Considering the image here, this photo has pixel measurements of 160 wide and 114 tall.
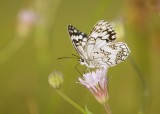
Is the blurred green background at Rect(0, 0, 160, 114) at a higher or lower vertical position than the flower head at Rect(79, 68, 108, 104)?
higher

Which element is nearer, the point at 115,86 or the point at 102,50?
the point at 102,50

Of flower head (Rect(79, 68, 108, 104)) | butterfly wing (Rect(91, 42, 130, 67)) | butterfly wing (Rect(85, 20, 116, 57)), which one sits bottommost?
flower head (Rect(79, 68, 108, 104))

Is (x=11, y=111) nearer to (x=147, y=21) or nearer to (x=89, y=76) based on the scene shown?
(x=147, y=21)

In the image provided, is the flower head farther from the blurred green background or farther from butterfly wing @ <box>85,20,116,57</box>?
the blurred green background

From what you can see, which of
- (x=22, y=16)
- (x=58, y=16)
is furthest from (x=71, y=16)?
(x=22, y=16)

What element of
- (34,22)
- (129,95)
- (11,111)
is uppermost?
(34,22)

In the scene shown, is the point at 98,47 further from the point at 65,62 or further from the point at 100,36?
the point at 65,62

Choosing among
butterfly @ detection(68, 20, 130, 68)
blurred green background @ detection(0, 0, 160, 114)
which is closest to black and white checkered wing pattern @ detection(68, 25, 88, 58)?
butterfly @ detection(68, 20, 130, 68)
